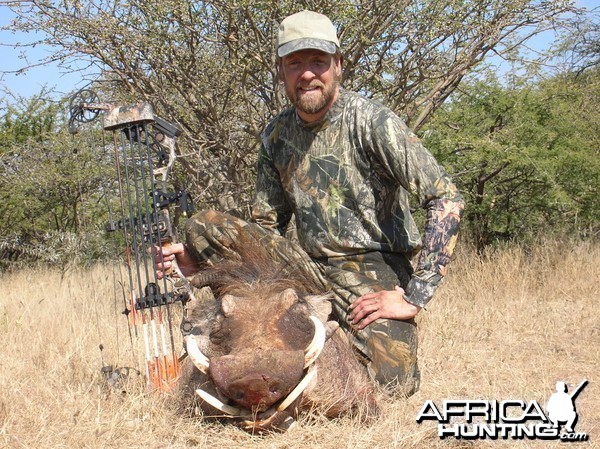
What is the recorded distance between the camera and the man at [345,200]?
337 centimetres

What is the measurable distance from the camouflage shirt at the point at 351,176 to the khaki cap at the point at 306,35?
0.31 metres

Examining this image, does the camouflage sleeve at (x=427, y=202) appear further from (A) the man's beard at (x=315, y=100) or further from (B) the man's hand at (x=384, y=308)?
(A) the man's beard at (x=315, y=100)

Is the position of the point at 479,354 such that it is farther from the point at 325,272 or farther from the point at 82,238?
the point at 82,238

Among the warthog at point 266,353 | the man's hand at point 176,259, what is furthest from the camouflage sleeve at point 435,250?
the man's hand at point 176,259

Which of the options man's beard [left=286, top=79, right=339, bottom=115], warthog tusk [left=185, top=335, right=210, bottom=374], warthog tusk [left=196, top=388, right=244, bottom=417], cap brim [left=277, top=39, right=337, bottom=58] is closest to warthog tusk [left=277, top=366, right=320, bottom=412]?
warthog tusk [left=196, top=388, right=244, bottom=417]

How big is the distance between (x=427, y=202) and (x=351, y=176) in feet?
1.47

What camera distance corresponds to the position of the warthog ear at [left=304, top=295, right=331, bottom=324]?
3.06m

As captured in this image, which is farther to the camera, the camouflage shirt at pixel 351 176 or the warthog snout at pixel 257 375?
the camouflage shirt at pixel 351 176

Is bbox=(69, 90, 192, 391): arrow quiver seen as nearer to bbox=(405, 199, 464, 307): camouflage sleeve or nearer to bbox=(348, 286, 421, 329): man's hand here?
bbox=(348, 286, 421, 329): man's hand

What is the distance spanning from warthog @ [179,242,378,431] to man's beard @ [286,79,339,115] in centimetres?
80

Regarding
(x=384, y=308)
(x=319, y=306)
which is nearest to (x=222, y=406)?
(x=319, y=306)

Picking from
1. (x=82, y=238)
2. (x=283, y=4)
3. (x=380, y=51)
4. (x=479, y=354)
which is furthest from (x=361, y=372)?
(x=82, y=238)

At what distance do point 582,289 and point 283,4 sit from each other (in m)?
3.23

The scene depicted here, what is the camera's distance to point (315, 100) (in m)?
3.58
